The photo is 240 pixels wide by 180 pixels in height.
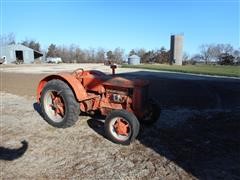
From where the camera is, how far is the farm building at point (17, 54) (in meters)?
53.7

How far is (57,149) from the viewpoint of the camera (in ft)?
15.4

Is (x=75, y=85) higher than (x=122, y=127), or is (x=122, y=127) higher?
(x=75, y=85)

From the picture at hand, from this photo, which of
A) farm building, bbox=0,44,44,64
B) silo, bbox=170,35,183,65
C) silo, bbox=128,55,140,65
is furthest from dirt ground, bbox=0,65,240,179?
silo, bbox=170,35,183,65

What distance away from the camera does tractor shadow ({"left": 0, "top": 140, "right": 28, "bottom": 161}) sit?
4.38 metres

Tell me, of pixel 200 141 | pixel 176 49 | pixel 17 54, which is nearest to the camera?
pixel 200 141

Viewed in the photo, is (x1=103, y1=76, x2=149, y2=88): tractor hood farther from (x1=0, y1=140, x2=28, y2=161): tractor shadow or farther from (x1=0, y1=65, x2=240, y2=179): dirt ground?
(x1=0, y1=140, x2=28, y2=161): tractor shadow

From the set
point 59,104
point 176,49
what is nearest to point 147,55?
point 176,49

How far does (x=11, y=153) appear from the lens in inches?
179

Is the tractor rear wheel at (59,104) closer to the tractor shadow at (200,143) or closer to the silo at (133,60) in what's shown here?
the tractor shadow at (200,143)

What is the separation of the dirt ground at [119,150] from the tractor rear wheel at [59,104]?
0.65 feet

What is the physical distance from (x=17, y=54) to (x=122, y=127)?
5679cm

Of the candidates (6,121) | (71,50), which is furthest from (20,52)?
(6,121)

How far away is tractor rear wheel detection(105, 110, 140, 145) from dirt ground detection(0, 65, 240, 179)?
0.43 feet

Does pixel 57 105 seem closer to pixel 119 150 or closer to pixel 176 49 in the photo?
pixel 119 150
